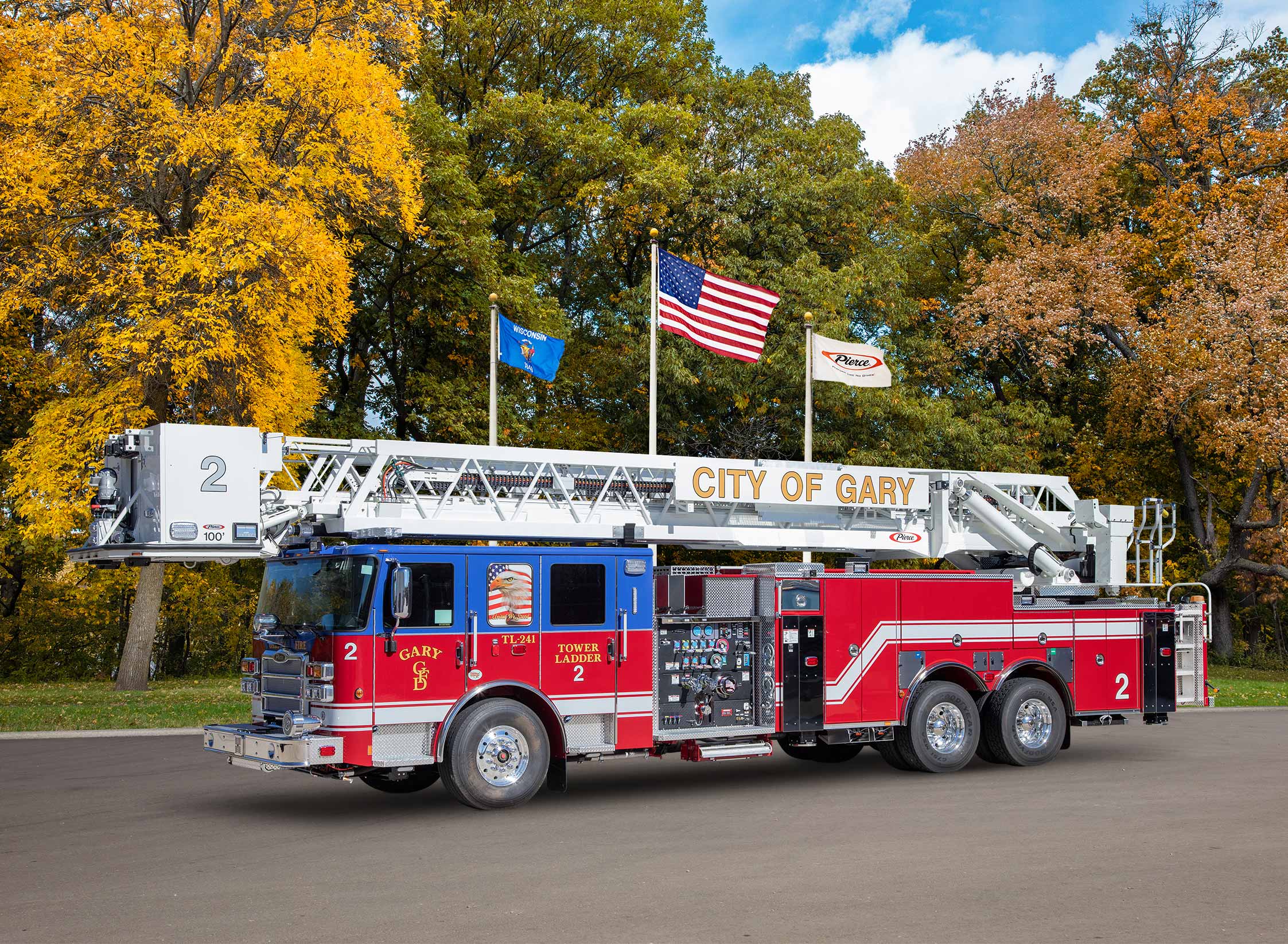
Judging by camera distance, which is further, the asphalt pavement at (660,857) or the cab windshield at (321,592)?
the cab windshield at (321,592)

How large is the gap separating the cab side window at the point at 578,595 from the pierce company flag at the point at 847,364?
Result: 1041 centimetres

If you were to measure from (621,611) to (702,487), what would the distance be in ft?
6.00

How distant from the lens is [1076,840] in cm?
1001

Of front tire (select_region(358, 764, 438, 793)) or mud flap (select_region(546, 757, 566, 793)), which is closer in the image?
mud flap (select_region(546, 757, 566, 793))

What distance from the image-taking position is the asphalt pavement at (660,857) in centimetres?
736

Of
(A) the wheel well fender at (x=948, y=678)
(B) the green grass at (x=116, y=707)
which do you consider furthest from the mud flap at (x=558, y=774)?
(B) the green grass at (x=116, y=707)

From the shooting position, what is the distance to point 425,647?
1117 cm

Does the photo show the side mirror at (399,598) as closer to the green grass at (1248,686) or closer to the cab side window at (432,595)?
the cab side window at (432,595)

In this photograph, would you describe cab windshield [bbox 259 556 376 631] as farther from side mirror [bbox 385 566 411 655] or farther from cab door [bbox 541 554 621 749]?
cab door [bbox 541 554 621 749]

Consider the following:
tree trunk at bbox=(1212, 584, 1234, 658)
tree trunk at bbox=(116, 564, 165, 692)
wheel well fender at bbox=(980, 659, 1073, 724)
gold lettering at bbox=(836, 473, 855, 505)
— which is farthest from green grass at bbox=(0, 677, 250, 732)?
tree trunk at bbox=(1212, 584, 1234, 658)

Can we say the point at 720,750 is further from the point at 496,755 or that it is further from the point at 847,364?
the point at 847,364

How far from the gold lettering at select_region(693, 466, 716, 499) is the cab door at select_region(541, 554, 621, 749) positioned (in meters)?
1.59

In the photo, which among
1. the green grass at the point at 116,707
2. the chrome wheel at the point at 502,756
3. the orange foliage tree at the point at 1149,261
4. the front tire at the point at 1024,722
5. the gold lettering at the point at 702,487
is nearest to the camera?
the chrome wheel at the point at 502,756

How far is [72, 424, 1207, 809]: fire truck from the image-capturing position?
1101 cm
